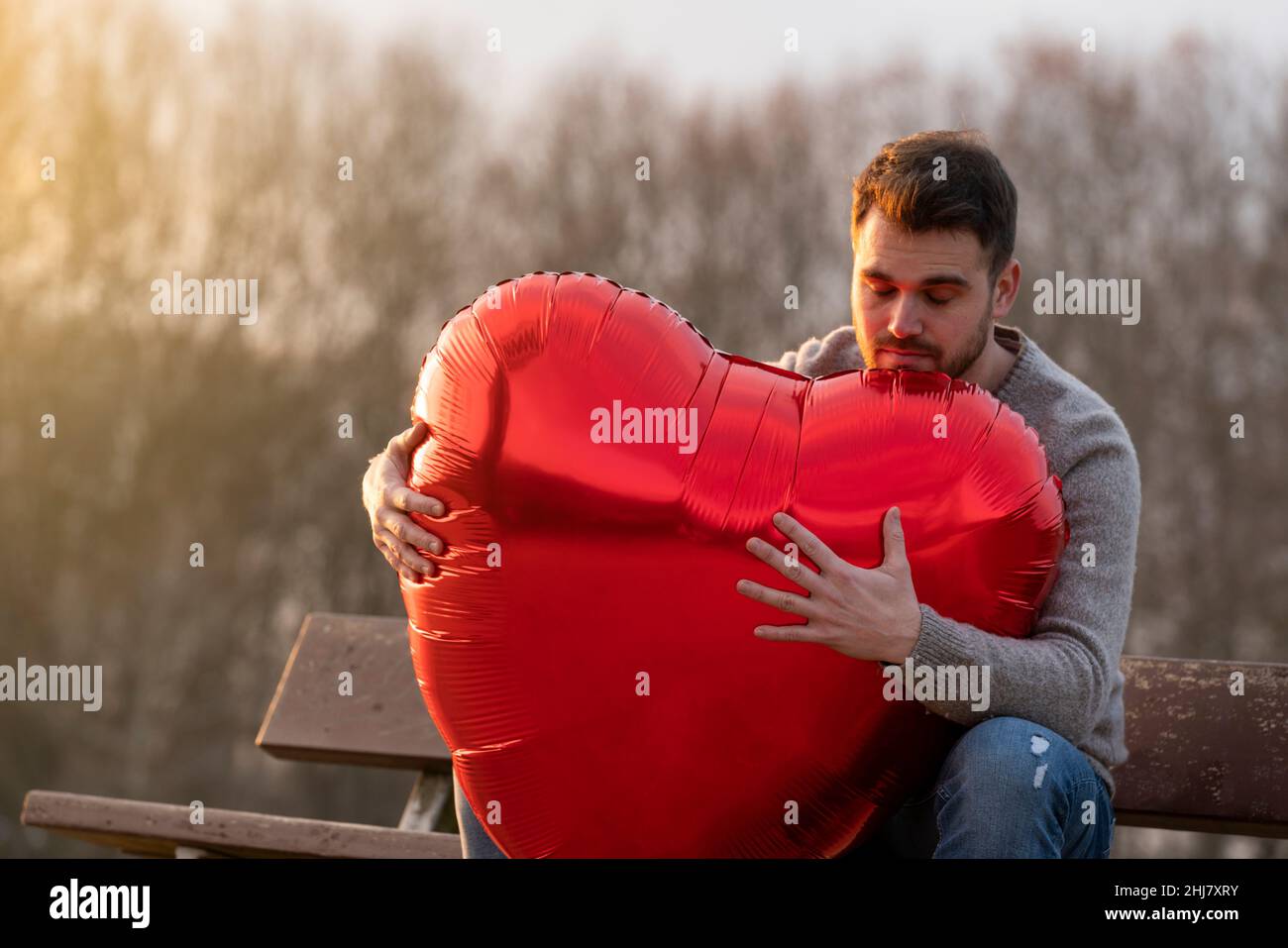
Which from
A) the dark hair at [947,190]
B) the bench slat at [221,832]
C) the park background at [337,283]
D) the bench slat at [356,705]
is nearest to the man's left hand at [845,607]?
the dark hair at [947,190]

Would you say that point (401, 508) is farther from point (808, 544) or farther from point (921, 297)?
point (921, 297)

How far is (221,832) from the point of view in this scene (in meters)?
3.09

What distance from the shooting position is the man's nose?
8.10ft

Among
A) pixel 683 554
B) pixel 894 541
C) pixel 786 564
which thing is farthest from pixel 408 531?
pixel 894 541

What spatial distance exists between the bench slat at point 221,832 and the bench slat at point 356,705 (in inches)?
16.8

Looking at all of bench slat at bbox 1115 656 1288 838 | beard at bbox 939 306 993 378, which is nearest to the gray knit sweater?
beard at bbox 939 306 993 378

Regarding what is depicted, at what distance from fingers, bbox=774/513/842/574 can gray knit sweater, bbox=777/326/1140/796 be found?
0.17 m

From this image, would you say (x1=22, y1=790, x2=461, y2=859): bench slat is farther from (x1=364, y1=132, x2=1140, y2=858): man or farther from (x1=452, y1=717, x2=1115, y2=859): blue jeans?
(x1=452, y1=717, x2=1115, y2=859): blue jeans

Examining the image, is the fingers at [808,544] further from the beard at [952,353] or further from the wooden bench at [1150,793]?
the wooden bench at [1150,793]

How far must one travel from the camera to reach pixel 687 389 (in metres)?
2.23

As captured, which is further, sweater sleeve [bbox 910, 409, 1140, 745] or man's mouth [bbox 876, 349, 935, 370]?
man's mouth [bbox 876, 349, 935, 370]

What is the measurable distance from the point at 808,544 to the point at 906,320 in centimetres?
56
